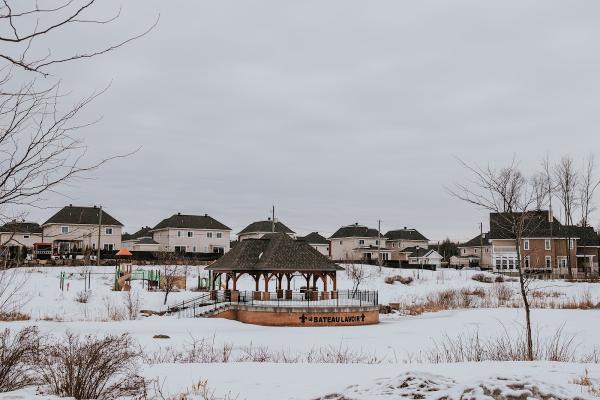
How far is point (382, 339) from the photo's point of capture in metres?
23.3

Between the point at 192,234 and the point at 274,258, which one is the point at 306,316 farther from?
the point at 192,234

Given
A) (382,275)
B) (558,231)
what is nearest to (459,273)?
(382,275)

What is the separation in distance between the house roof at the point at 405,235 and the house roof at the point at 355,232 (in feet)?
13.3

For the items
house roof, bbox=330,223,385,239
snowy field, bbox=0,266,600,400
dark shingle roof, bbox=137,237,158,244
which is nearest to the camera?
snowy field, bbox=0,266,600,400

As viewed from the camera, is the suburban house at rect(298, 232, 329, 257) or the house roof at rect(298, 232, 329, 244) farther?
the house roof at rect(298, 232, 329, 244)

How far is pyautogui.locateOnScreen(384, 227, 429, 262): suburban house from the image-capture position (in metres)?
95.2

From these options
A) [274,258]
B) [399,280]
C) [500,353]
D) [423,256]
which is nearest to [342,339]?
[500,353]

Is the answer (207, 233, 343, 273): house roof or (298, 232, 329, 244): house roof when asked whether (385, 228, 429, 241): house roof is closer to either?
(298, 232, 329, 244): house roof

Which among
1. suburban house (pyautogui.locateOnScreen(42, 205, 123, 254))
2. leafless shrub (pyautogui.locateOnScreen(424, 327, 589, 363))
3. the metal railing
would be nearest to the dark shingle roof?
suburban house (pyautogui.locateOnScreen(42, 205, 123, 254))

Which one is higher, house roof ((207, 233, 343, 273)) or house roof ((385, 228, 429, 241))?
house roof ((385, 228, 429, 241))

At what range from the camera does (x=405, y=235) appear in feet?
318

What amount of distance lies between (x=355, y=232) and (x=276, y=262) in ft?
194

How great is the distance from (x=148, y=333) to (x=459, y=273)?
4470 cm

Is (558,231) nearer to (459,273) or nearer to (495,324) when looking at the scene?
(459,273)
